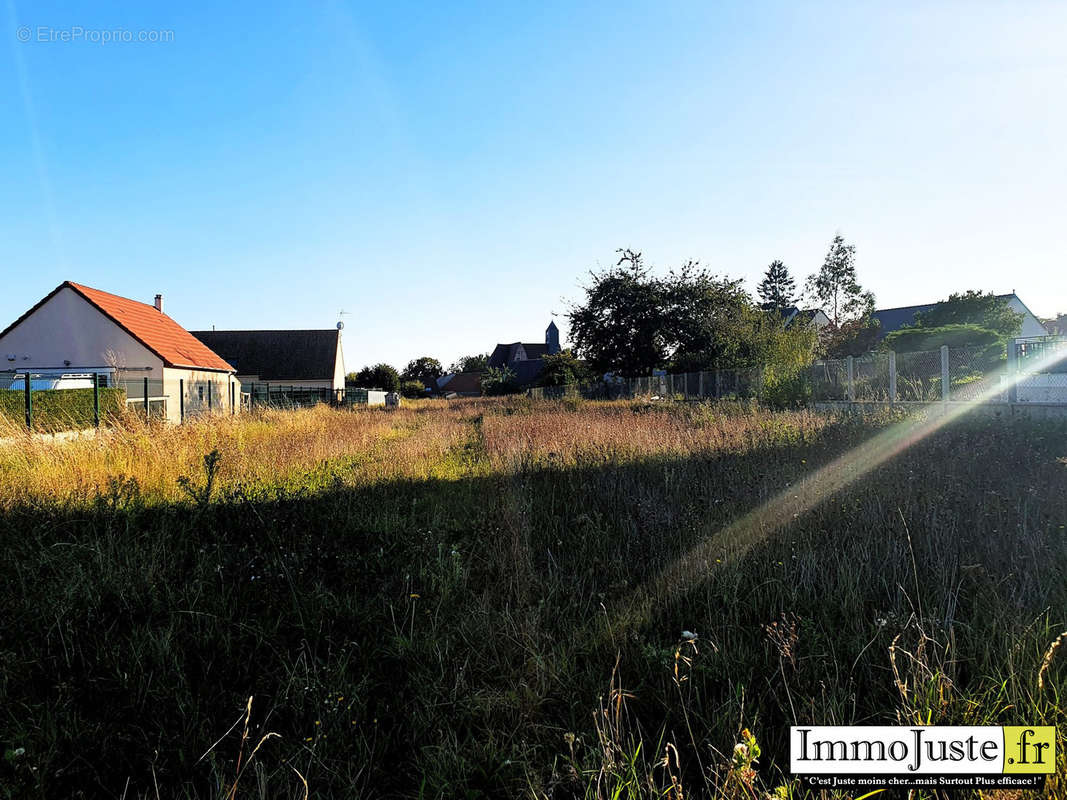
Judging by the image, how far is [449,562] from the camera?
3.18 meters

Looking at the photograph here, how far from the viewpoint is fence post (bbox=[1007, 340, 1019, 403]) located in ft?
36.6

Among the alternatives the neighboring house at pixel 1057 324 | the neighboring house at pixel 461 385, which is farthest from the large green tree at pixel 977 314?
the neighboring house at pixel 461 385

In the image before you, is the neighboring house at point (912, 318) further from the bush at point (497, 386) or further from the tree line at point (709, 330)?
the bush at point (497, 386)

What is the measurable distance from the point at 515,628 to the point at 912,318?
189 feet

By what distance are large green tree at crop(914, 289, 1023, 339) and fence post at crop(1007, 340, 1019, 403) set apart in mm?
17905

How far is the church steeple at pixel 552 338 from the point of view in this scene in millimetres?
86812

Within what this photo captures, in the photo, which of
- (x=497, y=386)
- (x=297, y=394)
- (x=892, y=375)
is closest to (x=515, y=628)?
(x=892, y=375)

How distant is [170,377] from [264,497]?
20632 mm

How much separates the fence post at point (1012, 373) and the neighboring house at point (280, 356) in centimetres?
3864

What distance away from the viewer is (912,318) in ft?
157

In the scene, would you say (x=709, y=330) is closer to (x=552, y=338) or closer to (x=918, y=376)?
(x=918, y=376)

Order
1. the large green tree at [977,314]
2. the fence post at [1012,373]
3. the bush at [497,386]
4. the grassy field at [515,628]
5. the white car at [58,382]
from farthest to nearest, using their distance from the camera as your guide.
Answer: the bush at [497,386]
the large green tree at [977,314]
the white car at [58,382]
the fence post at [1012,373]
the grassy field at [515,628]

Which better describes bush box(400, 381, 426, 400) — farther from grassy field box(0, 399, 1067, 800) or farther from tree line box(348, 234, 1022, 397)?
grassy field box(0, 399, 1067, 800)

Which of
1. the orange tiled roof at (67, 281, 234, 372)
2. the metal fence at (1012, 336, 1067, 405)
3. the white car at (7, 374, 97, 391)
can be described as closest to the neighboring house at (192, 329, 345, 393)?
the orange tiled roof at (67, 281, 234, 372)
